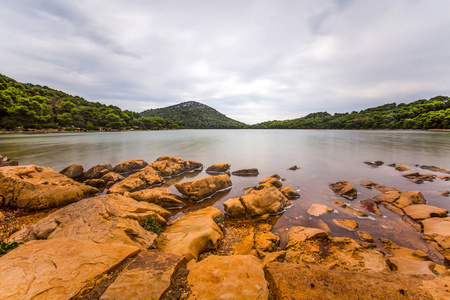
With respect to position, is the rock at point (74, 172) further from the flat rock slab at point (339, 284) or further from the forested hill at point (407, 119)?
the forested hill at point (407, 119)

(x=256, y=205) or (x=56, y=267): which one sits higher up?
(x=56, y=267)

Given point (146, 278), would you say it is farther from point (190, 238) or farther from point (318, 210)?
point (318, 210)

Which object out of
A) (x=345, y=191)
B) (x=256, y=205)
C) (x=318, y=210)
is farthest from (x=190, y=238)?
(x=345, y=191)

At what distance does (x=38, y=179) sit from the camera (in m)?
7.47

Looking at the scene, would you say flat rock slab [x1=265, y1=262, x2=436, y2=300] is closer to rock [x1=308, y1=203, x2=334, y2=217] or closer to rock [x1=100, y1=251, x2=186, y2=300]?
rock [x1=100, y1=251, x2=186, y2=300]

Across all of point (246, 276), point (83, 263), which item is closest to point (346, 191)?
point (246, 276)

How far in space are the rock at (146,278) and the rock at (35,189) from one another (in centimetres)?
722

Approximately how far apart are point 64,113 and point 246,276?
357 feet

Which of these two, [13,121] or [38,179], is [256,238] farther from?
[13,121]

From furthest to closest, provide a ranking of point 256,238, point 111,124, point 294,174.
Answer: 1. point 111,124
2. point 294,174
3. point 256,238

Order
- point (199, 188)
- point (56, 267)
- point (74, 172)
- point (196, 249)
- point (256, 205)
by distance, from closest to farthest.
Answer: point (56, 267) → point (196, 249) → point (256, 205) → point (199, 188) → point (74, 172)

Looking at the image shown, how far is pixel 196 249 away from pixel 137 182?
657cm

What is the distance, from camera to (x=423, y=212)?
623 centimetres

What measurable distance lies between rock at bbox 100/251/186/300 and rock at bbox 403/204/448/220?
28.0 feet
